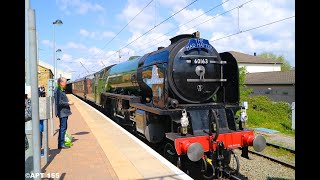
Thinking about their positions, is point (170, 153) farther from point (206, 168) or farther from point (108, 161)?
point (108, 161)

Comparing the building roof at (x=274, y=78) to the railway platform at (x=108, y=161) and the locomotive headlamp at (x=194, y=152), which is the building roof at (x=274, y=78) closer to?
the railway platform at (x=108, y=161)

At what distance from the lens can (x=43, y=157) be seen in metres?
7.23

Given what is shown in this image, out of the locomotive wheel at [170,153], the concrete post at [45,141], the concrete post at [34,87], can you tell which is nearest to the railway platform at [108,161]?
the concrete post at [45,141]

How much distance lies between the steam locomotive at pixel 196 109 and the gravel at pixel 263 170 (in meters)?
0.53

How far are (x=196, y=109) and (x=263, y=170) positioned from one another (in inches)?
97.9

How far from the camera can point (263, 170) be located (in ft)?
26.2

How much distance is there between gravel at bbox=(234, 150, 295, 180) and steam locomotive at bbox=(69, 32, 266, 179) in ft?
1.74

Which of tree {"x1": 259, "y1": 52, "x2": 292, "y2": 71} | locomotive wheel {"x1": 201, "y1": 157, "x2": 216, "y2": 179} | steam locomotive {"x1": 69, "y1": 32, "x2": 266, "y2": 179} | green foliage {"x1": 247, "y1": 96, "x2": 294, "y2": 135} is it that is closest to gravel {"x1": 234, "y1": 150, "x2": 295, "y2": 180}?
steam locomotive {"x1": 69, "y1": 32, "x2": 266, "y2": 179}

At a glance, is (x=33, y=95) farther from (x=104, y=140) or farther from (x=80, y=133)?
(x=80, y=133)

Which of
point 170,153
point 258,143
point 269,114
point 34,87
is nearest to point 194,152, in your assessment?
point 170,153

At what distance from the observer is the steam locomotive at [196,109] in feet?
22.6

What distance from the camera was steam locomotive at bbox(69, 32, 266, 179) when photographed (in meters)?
6.89
